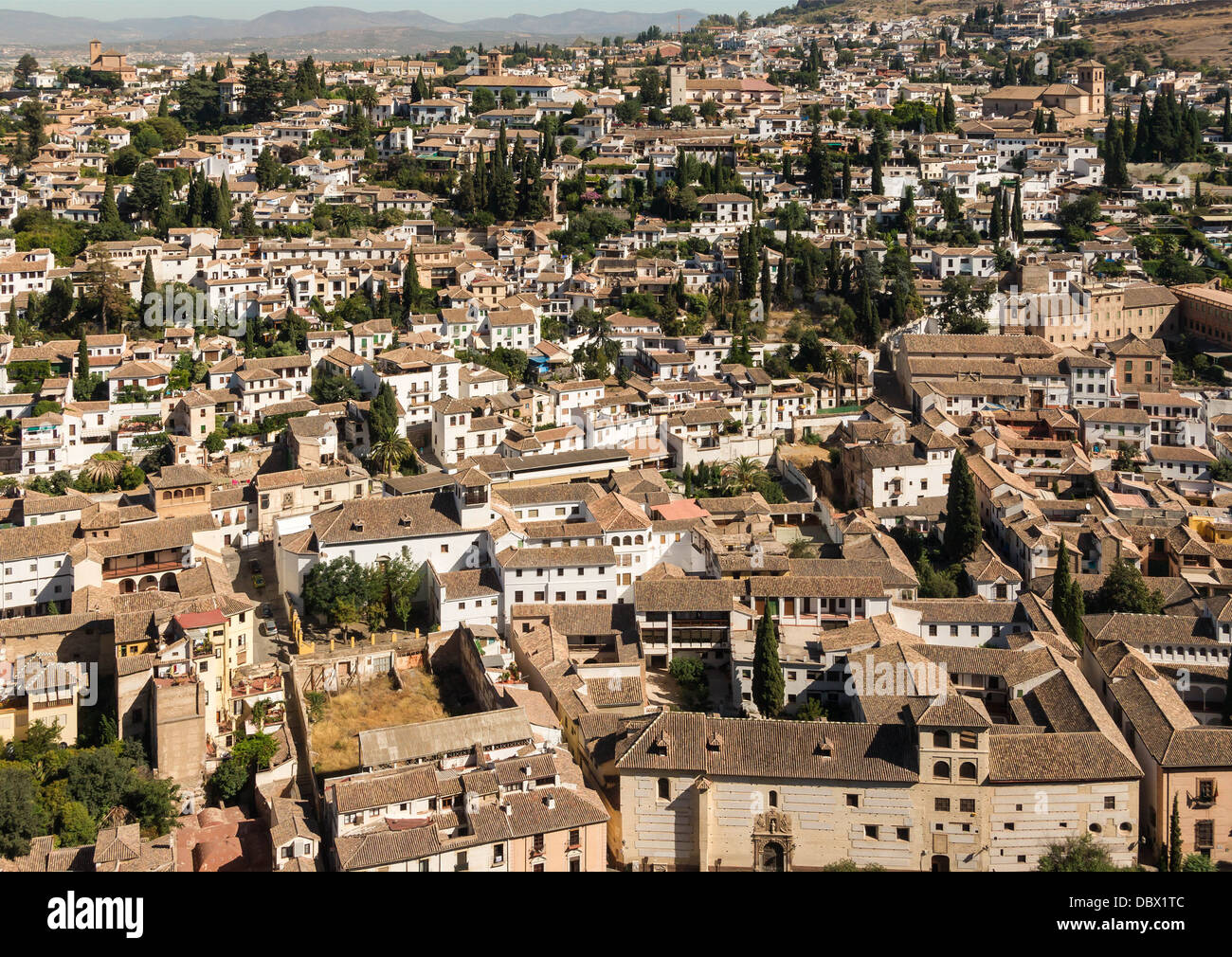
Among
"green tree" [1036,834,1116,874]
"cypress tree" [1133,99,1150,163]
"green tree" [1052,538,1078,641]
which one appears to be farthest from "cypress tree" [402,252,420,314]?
"cypress tree" [1133,99,1150,163]

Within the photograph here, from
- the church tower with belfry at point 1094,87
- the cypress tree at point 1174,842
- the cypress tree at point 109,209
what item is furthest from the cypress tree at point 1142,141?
the cypress tree at point 1174,842

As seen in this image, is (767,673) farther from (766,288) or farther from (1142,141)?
(1142,141)

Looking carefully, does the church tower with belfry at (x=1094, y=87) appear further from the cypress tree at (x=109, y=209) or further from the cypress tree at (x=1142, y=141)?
the cypress tree at (x=109, y=209)

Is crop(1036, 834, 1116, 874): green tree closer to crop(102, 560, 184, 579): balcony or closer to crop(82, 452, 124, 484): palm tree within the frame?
crop(102, 560, 184, 579): balcony

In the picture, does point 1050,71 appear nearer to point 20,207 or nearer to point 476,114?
point 476,114

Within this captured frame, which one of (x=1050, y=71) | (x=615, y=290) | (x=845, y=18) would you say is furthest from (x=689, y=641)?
(x=845, y=18)

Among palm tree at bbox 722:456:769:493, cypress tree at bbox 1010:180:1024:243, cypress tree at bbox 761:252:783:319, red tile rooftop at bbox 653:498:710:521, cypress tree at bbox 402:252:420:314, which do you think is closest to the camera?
red tile rooftop at bbox 653:498:710:521
